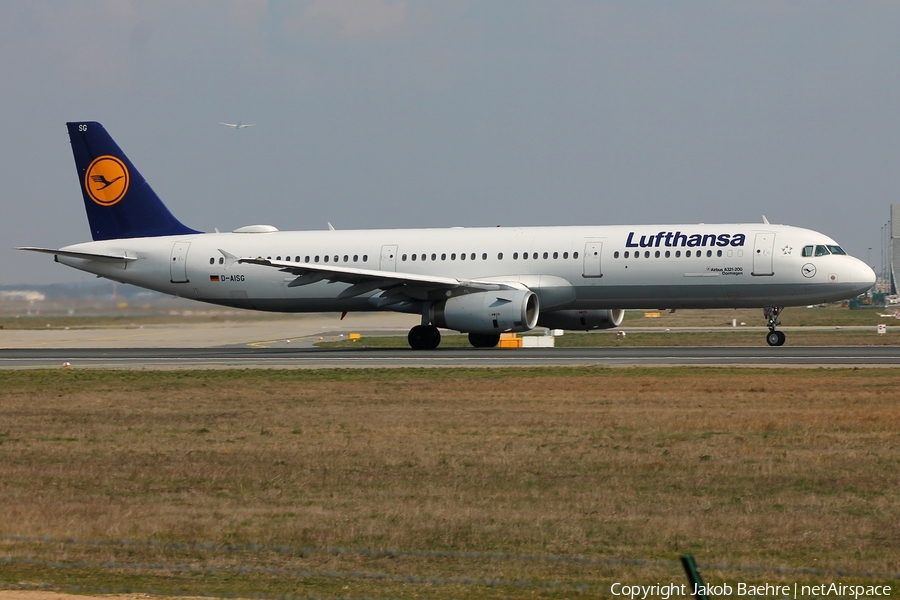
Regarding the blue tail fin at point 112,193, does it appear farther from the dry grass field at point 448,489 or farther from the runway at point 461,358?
the dry grass field at point 448,489

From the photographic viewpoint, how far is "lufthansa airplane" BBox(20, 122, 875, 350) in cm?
3575

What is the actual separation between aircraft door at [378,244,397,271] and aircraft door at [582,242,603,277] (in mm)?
6989

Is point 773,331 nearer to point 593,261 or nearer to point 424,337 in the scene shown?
point 593,261

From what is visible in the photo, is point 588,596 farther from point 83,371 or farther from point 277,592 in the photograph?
point 83,371

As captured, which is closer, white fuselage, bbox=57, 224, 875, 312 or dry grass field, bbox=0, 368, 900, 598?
dry grass field, bbox=0, 368, 900, 598

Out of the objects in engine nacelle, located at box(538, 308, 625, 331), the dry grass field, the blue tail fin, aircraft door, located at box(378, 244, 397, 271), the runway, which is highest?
the blue tail fin

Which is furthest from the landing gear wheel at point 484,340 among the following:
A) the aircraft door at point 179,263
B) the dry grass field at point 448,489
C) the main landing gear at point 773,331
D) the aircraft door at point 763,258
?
the dry grass field at point 448,489

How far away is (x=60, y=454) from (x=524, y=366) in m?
15.8

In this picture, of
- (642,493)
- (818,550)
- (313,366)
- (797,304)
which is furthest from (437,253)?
(818,550)

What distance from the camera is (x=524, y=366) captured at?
30.2m

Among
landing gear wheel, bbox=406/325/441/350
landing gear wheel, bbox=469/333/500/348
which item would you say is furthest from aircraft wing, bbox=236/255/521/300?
landing gear wheel, bbox=469/333/500/348

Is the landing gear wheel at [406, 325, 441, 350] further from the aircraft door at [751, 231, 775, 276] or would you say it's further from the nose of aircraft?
the nose of aircraft

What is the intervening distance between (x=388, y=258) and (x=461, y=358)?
7518mm

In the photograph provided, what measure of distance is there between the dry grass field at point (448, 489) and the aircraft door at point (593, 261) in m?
13.3
